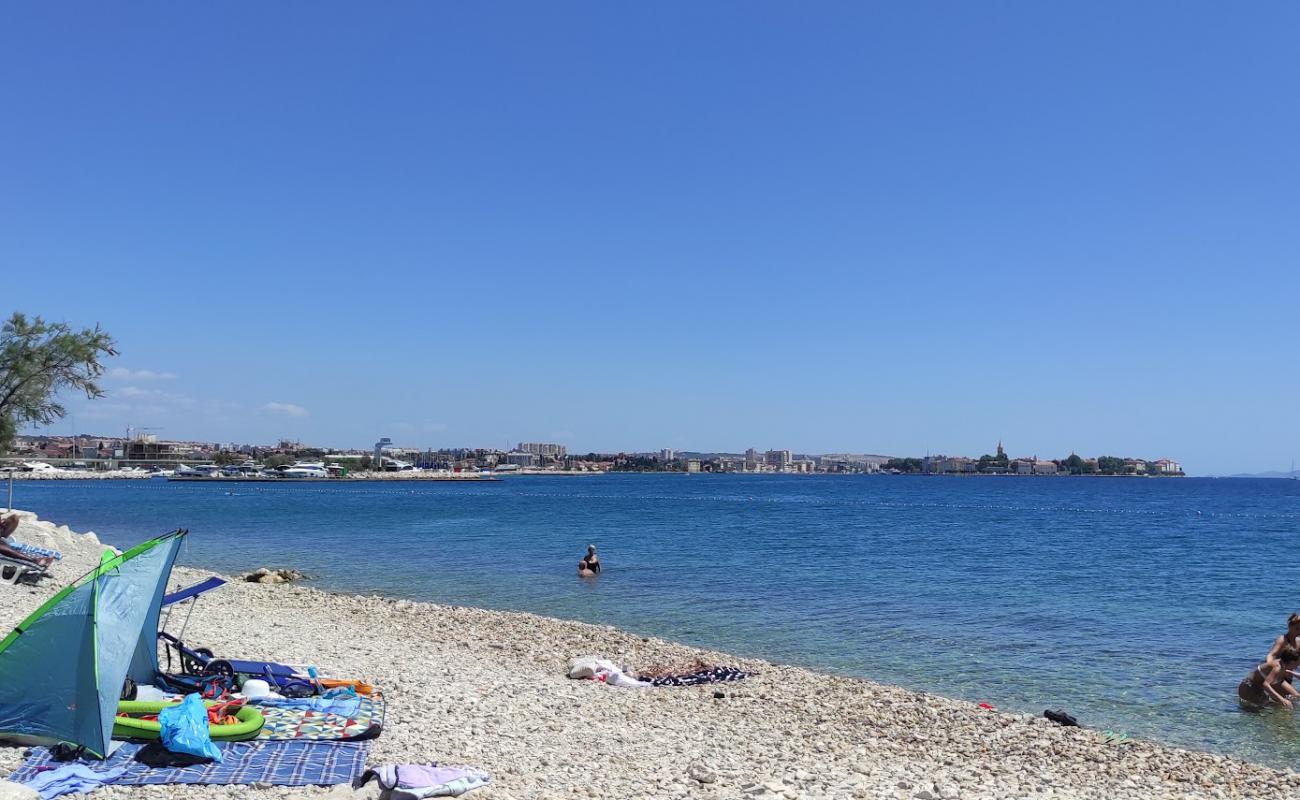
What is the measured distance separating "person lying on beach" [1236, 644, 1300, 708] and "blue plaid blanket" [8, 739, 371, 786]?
12.6 meters

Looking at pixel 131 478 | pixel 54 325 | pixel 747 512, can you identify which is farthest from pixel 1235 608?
pixel 131 478

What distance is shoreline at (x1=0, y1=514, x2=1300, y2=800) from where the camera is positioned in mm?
8148

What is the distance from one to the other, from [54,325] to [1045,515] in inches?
2566

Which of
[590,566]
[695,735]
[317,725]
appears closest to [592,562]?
[590,566]

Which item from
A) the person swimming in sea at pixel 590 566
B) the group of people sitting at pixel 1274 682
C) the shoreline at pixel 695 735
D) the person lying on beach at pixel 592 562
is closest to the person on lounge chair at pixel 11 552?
the shoreline at pixel 695 735

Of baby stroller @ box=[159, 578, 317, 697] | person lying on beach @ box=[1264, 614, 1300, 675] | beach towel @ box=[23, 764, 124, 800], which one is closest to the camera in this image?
beach towel @ box=[23, 764, 124, 800]

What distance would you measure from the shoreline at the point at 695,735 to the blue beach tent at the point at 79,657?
0.40 meters

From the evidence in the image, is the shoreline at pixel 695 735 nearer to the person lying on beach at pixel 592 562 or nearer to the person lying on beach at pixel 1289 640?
the person lying on beach at pixel 1289 640

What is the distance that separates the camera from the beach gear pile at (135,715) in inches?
290

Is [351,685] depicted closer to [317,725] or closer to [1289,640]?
[317,725]

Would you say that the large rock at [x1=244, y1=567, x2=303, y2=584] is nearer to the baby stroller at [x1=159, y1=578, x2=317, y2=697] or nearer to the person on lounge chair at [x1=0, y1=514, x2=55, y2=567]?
the person on lounge chair at [x1=0, y1=514, x2=55, y2=567]

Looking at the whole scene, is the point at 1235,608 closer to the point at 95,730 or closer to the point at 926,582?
the point at 926,582

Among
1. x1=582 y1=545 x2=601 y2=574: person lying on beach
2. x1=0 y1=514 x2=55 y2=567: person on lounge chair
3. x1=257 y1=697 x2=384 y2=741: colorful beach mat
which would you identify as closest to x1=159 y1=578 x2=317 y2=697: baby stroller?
x1=257 y1=697 x2=384 y2=741: colorful beach mat

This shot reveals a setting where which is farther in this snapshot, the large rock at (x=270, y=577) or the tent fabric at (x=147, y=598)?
the large rock at (x=270, y=577)
